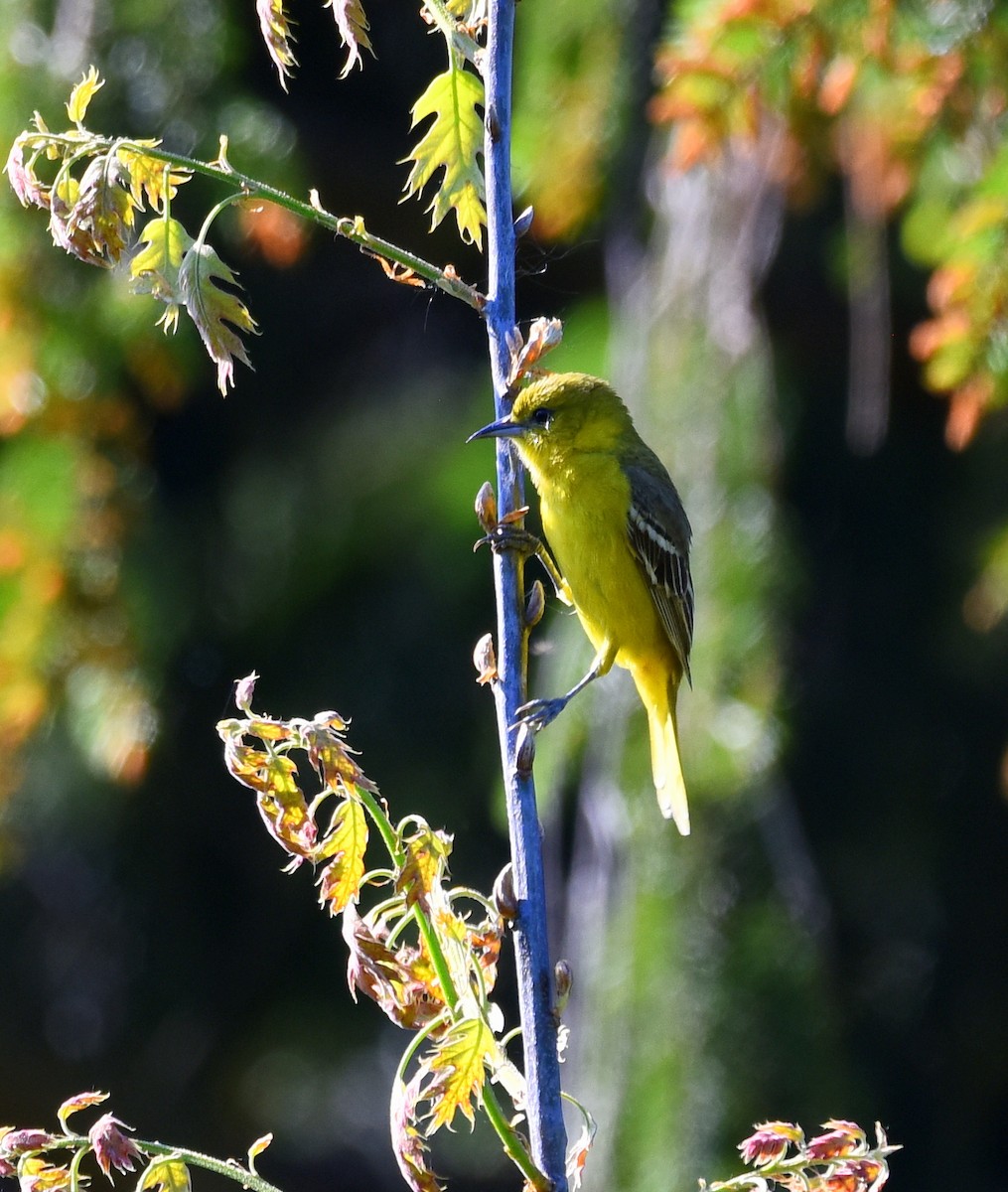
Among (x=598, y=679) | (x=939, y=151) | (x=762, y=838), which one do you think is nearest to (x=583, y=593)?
(x=598, y=679)

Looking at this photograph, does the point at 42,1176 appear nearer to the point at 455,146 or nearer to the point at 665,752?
the point at 455,146

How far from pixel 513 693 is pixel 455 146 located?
616 millimetres

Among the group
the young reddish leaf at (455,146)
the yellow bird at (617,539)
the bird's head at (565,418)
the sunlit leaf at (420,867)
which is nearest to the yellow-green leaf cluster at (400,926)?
the sunlit leaf at (420,867)

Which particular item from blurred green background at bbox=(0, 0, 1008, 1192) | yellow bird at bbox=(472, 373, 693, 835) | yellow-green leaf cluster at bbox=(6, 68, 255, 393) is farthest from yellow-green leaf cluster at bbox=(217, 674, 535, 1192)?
yellow bird at bbox=(472, 373, 693, 835)

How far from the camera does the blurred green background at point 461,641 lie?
3.46m

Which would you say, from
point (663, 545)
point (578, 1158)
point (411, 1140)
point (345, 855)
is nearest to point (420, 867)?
point (345, 855)

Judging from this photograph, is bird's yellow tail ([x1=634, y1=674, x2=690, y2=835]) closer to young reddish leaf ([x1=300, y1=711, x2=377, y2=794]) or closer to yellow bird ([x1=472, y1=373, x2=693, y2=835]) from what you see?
yellow bird ([x1=472, y1=373, x2=693, y2=835])

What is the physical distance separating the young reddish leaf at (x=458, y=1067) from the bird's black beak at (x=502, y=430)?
0.67 m

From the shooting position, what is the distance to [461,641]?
566 centimetres

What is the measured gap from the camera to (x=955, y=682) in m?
6.22

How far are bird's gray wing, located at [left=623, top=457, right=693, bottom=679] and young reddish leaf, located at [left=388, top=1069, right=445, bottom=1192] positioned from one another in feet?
6.24

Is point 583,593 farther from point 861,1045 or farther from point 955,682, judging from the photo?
point 955,682

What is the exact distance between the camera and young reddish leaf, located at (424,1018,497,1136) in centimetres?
150

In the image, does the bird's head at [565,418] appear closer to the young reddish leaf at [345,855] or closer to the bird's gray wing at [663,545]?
the bird's gray wing at [663,545]
